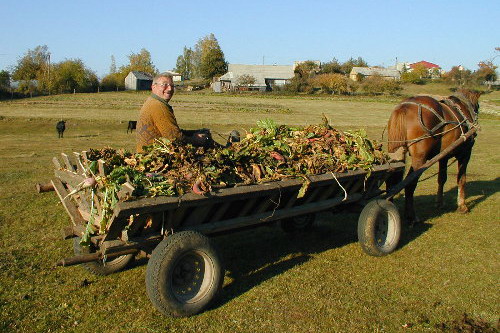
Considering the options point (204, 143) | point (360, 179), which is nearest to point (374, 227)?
point (360, 179)

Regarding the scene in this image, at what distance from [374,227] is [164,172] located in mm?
3157

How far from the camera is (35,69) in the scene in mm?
86812

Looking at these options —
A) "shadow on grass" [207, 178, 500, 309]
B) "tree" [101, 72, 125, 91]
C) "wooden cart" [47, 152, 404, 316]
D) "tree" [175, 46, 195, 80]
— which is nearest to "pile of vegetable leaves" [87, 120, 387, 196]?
"wooden cart" [47, 152, 404, 316]

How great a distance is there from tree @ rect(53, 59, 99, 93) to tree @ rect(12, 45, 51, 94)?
1.71m

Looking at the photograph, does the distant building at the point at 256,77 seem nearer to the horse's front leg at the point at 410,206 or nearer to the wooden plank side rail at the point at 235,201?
the horse's front leg at the point at 410,206

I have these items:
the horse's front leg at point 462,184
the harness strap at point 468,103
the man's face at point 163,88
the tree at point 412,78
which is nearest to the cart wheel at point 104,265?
the man's face at point 163,88

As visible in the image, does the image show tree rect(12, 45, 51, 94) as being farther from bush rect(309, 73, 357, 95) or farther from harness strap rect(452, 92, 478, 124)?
harness strap rect(452, 92, 478, 124)

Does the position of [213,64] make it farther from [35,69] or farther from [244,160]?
[244,160]

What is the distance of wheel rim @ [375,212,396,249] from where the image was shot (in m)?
6.81

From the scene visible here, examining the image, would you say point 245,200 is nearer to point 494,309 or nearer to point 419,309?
point 419,309

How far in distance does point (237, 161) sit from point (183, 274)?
54.1 inches

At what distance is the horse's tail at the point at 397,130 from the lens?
332 inches

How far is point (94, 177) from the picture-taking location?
4562 mm

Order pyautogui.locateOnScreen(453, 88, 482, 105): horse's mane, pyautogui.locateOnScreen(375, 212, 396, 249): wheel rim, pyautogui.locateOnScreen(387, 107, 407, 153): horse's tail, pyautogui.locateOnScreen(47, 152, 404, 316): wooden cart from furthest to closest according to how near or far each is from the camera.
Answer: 1. pyautogui.locateOnScreen(453, 88, 482, 105): horse's mane
2. pyautogui.locateOnScreen(387, 107, 407, 153): horse's tail
3. pyautogui.locateOnScreen(375, 212, 396, 249): wheel rim
4. pyautogui.locateOnScreen(47, 152, 404, 316): wooden cart
